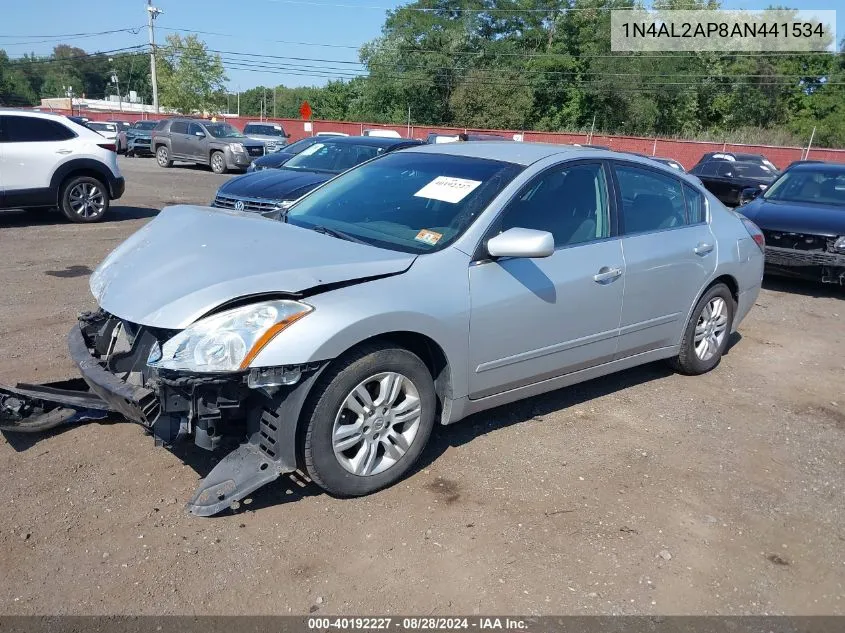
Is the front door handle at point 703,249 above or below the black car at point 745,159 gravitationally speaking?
below

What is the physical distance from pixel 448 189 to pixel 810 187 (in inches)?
294

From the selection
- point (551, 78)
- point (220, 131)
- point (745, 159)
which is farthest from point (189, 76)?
point (745, 159)

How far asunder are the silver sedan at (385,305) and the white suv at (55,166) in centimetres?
744

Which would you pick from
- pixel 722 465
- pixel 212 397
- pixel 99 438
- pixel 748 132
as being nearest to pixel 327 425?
pixel 212 397

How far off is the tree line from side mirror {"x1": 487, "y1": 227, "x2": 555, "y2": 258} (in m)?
52.7

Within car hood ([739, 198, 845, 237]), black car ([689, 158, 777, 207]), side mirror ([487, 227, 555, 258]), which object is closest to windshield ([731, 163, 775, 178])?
black car ([689, 158, 777, 207])

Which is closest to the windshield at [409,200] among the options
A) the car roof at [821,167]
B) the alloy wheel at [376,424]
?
the alloy wheel at [376,424]

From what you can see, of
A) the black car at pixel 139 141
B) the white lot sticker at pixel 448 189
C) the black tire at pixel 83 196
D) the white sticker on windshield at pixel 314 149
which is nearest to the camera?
the white lot sticker at pixel 448 189

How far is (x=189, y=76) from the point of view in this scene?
58.2m

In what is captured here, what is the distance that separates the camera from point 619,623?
281 cm

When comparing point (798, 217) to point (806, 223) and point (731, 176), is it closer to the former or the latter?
point (806, 223)

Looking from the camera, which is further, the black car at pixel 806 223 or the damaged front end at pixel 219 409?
the black car at pixel 806 223

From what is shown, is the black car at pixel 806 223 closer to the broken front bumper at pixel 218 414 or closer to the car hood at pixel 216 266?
the car hood at pixel 216 266

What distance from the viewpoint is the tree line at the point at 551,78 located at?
5459 cm
